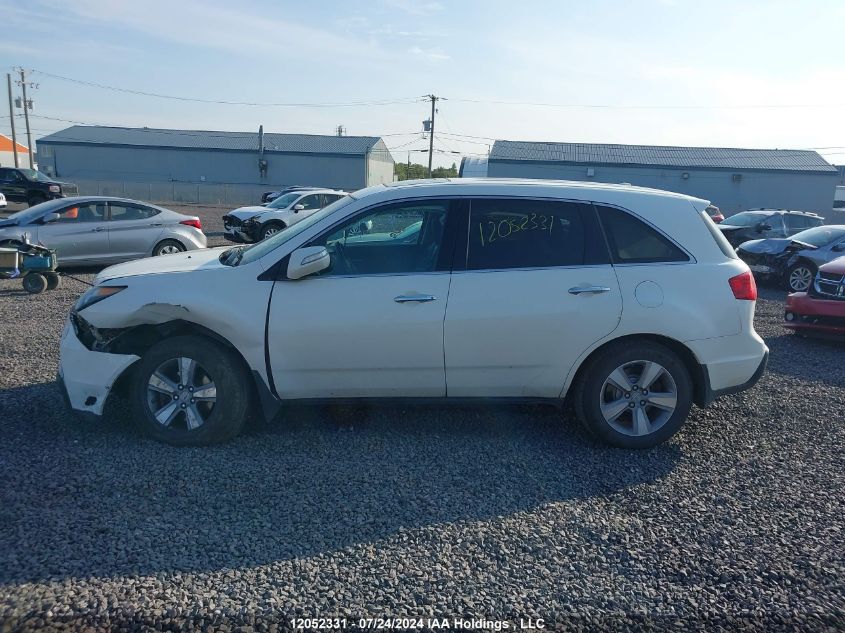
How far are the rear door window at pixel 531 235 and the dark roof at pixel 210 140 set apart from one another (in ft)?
180

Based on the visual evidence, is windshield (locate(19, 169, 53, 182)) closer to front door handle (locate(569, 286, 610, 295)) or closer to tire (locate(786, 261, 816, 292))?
tire (locate(786, 261, 816, 292))

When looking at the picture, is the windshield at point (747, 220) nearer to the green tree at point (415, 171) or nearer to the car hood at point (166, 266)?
the car hood at point (166, 266)

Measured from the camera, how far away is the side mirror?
4.52 metres

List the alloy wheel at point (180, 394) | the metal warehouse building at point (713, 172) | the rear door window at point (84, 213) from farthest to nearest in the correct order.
Answer: the metal warehouse building at point (713, 172)
the rear door window at point (84, 213)
the alloy wheel at point (180, 394)

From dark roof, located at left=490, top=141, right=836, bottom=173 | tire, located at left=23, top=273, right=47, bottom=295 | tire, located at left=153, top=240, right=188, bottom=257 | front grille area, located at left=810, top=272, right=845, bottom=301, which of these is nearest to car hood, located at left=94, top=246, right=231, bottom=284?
tire, located at left=23, top=273, right=47, bottom=295

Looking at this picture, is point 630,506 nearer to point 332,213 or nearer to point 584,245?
point 584,245

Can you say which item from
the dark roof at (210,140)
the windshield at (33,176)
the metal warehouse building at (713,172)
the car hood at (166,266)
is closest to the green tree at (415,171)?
the dark roof at (210,140)

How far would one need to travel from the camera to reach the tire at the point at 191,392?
15.0ft

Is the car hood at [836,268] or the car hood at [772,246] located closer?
the car hood at [836,268]

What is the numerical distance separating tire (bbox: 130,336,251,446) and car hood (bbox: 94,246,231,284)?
54cm

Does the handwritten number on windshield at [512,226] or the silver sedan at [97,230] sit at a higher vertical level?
the handwritten number on windshield at [512,226]

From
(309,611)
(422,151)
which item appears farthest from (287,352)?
(422,151)

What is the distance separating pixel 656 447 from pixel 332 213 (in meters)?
2.81

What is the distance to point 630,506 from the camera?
402 centimetres
